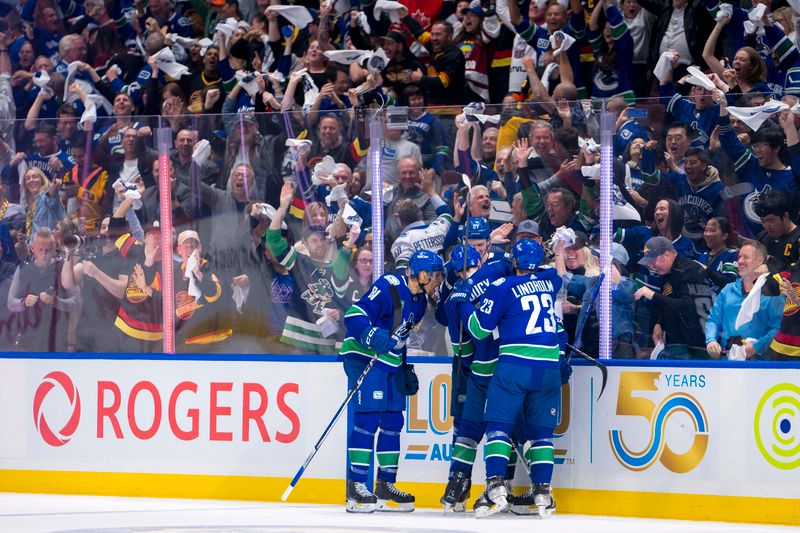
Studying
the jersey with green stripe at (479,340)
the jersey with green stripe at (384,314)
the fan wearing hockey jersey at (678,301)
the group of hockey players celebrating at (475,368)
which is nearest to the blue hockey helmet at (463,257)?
the group of hockey players celebrating at (475,368)

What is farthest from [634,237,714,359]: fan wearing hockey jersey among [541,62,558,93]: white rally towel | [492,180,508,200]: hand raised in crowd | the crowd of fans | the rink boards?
[541,62,558,93]: white rally towel

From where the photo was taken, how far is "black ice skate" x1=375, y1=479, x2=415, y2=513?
23.7ft

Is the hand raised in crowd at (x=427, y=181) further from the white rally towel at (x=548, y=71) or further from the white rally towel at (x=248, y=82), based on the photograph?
the white rally towel at (x=248, y=82)

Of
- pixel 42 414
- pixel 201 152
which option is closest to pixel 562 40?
pixel 201 152

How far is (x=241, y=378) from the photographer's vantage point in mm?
7934

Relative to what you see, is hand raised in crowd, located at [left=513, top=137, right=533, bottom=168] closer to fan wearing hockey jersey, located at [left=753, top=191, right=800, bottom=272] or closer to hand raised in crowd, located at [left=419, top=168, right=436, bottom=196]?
hand raised in crowd, located at [left=419, top=168, right=436, bottom=196]

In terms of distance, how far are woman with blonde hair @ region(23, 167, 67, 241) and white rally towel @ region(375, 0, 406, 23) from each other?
9.25 ft

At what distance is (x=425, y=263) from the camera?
716 cm

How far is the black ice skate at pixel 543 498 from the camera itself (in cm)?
687

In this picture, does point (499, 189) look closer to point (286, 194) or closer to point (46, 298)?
point (286, 194)

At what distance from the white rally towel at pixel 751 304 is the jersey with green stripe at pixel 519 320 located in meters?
0.96

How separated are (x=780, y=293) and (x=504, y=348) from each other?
56.8 inches

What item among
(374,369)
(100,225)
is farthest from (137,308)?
(374,369)

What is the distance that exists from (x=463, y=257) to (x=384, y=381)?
809 millimetres
